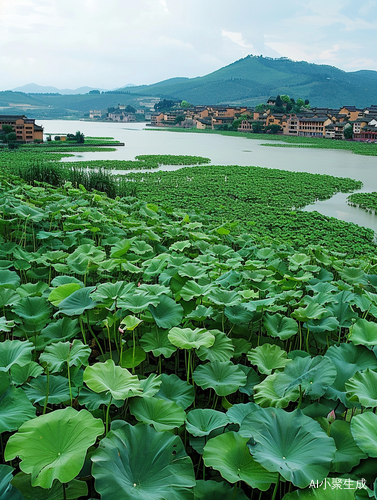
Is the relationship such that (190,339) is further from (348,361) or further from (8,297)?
(8,297)

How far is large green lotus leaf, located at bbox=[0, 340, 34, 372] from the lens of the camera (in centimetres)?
129

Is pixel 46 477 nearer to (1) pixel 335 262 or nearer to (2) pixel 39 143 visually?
(1) pixel 335 262

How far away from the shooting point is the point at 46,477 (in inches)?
34.6

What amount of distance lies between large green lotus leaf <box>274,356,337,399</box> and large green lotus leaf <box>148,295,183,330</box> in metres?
0.50

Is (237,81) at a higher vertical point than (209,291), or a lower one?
higher

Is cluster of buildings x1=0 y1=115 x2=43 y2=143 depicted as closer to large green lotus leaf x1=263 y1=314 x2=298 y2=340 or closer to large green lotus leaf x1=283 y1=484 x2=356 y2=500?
large green lotus leaf x1=263 y1=314 x2=298 y2=340

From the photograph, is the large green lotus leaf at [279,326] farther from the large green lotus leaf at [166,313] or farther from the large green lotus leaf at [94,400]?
the large green lotus leaf at [94,400]

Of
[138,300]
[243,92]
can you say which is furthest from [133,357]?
[243,92]

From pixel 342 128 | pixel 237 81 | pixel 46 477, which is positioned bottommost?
pixel 46 477

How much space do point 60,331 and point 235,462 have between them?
995 mm

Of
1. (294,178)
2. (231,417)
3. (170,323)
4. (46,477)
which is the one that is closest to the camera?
(46,477)

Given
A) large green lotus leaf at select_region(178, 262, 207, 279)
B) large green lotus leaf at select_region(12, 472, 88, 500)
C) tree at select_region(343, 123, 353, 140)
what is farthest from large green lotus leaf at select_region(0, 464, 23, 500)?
tree at select_region(343, 123, 353, 140)

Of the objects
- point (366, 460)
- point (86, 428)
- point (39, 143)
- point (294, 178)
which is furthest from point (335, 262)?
point (39, 143)

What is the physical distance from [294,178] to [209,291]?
12585mm
